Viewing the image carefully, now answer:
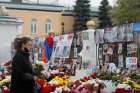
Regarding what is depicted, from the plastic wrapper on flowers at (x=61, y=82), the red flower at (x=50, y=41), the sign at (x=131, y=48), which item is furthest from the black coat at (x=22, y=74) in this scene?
the red flower at (x=50, y=41)

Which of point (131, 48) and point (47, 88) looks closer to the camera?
point (47, 88)

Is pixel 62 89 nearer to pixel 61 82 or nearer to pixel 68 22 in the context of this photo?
pixel 61 82

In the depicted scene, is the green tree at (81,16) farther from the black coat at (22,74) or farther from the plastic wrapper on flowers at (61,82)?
the black coat at (22,74)

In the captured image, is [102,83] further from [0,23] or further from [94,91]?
[0,23]

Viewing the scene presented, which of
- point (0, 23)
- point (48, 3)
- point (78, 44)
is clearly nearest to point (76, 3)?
point (48, 3)

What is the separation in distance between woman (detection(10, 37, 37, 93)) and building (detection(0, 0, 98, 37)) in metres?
57.3

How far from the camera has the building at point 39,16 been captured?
2630 inches

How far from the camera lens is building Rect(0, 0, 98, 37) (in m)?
66.8

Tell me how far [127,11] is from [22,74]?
53732mm

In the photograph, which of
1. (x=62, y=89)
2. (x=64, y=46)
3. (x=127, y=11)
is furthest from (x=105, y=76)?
(x=127, y=11)

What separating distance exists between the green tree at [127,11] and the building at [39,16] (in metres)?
8.10

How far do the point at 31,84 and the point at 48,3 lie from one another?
60317 mm

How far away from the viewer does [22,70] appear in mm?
8383

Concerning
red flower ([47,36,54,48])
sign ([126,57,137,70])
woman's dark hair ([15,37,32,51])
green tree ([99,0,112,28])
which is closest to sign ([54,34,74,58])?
red flower ([47,36,54,48])
